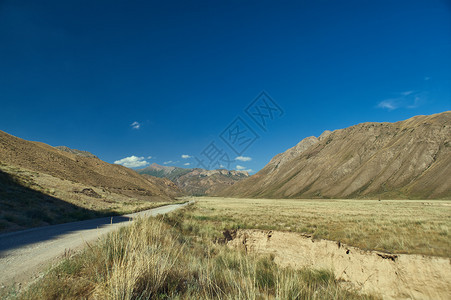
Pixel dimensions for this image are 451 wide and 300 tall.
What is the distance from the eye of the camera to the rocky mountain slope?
84.4 meters

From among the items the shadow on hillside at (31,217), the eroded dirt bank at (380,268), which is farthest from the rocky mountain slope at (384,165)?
the shadow on hillside at (31,217)

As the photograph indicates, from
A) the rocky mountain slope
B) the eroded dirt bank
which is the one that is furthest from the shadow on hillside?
the rocky mountain slope

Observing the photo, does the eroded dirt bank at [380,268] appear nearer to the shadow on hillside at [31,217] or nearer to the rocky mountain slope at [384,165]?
the shadow on hillside at [31,217]

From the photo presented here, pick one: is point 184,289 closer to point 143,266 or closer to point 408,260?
point 143,266

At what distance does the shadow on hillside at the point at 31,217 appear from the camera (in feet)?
27.1

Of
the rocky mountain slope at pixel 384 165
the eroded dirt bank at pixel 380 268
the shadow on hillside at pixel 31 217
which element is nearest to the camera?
the eroded dirt bank at pixel 380 268

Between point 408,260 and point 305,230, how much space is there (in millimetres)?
5913

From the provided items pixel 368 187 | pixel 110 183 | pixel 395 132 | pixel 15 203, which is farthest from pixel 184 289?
pixel 395 132

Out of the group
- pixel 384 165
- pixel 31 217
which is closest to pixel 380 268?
pixel 31 217

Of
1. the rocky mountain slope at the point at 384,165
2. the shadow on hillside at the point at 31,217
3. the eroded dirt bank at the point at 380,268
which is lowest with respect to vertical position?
the eroded dirt bank at the point at 380,268

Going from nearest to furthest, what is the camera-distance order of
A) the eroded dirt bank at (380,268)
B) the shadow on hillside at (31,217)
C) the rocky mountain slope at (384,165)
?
the eroded dirt bank at (380,268)
the shadow on hillside at (31,217)
the rocky mountain slope at (384,165)

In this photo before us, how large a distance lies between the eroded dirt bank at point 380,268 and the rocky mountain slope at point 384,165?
8563cm

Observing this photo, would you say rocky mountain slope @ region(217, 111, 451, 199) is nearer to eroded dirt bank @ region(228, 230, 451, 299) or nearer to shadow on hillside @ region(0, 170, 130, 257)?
eroded dirt bank @ region(228, 230, 451, 299)

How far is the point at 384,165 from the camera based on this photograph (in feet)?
350
